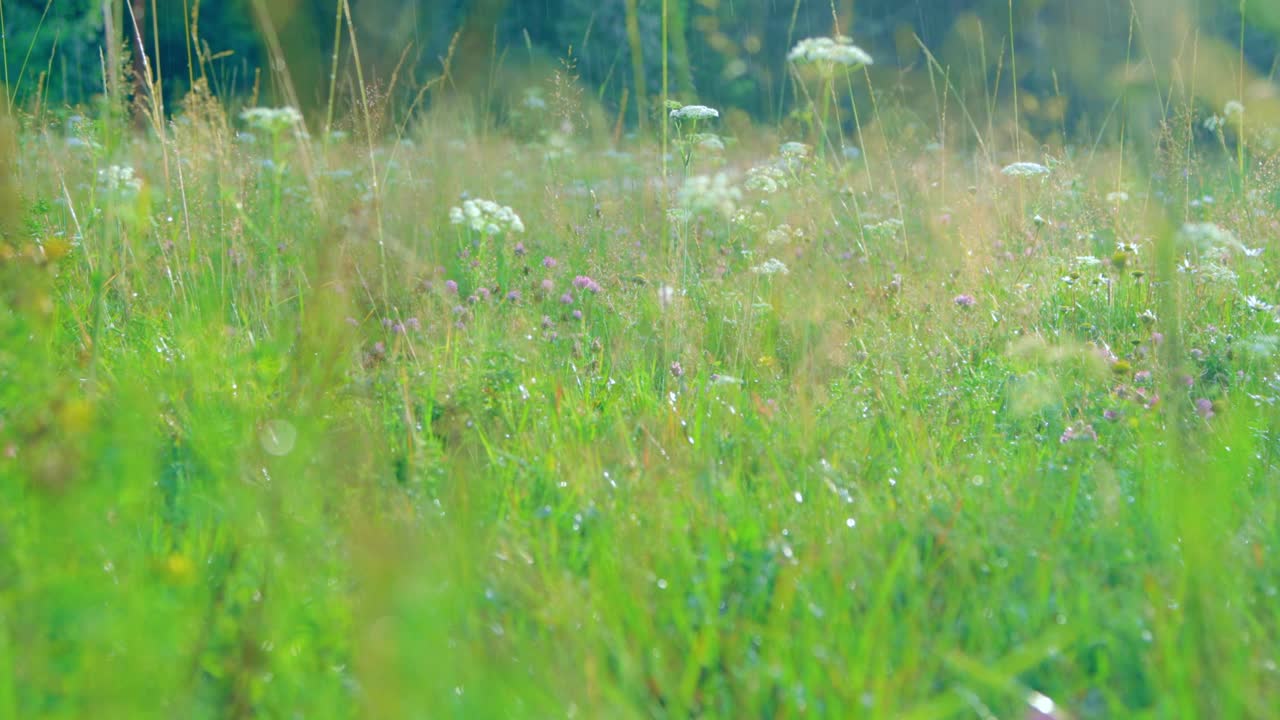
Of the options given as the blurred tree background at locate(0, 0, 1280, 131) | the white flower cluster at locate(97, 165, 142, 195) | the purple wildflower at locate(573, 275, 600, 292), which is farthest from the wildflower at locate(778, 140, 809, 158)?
the blurred tree background at locate(0, 0, 1280, 131)

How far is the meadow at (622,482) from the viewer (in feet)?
3.80

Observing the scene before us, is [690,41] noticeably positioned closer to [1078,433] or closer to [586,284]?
[586,284]

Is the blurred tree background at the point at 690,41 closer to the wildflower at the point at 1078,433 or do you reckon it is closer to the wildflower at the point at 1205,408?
the wildflower at the point at 1205,408

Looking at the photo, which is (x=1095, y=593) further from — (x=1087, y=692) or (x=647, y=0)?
(x=647, y=0)

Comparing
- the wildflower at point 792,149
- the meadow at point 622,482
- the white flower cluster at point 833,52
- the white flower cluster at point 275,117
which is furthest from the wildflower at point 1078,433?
the white flower cluster at point 275,117

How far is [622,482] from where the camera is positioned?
1725mm

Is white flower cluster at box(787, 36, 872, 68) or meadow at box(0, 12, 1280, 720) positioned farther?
white flower cluster at box(787, 36, 872, 68)

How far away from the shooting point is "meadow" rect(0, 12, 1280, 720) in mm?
1157

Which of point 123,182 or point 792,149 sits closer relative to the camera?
point 123,182

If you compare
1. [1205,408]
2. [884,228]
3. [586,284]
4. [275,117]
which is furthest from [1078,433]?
[275,117]

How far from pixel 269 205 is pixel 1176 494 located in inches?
134

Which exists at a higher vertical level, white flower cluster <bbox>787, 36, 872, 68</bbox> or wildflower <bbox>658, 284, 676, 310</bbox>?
white flower cluster <bbox>787, 36, 872, 68</bbox>

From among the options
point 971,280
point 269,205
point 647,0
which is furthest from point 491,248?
point 647,0

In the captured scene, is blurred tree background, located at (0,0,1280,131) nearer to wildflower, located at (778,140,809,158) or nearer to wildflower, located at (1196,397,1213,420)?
wildflower, located at (778,140,809,158)
